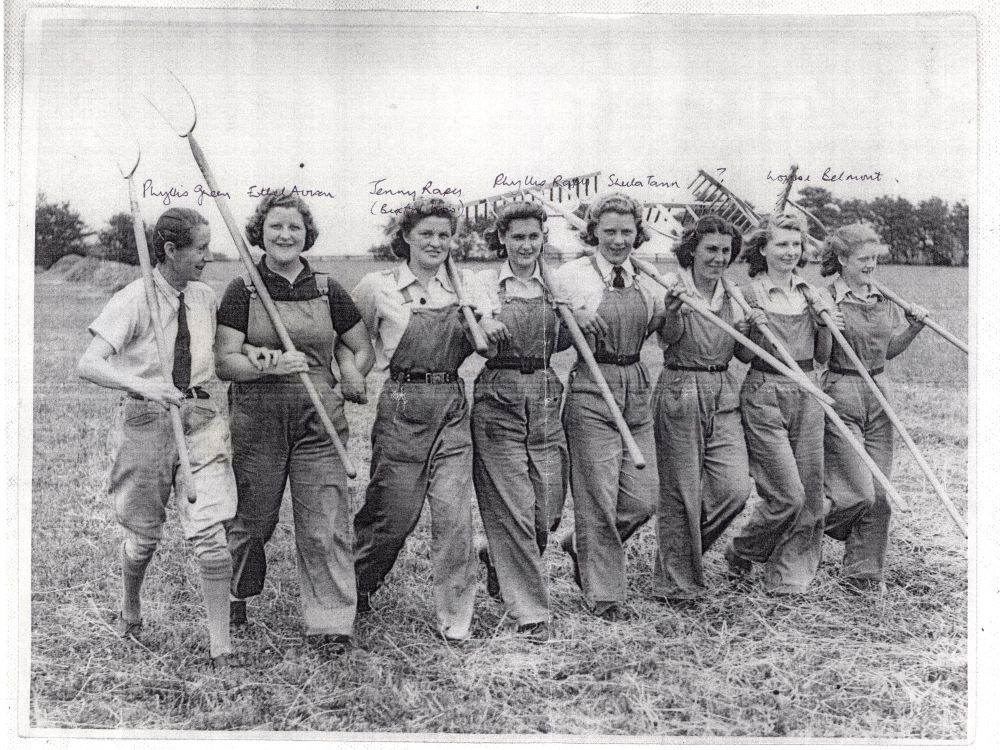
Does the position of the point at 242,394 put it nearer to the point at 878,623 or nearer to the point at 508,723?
the point at 508,723

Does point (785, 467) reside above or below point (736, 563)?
above

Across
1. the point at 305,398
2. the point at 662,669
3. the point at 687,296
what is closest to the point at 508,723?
the point at 662,669

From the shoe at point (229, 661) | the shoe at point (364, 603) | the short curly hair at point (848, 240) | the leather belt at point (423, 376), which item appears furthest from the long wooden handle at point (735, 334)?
the shoe at point (229, 661)

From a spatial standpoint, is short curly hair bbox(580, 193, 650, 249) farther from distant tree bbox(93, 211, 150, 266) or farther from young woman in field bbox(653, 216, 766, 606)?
distant tree bbox(93, 211, 150, 266)

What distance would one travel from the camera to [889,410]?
558 cm

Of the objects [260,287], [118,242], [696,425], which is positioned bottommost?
[696,425]

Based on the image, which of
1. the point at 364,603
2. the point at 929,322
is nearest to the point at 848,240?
the point at 929,322

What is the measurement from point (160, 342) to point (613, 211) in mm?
2424

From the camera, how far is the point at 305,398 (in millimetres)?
5195

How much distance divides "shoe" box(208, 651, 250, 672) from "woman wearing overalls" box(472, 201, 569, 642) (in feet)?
4.51

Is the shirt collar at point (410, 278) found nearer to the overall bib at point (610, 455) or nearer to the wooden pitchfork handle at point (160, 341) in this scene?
the overall bib at point (610, 455)

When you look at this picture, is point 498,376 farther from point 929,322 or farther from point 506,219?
point 929,322

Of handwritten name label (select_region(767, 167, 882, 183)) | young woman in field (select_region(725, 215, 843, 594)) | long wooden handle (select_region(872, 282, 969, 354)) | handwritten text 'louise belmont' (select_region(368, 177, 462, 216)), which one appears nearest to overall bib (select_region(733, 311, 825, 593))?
young woman in field (select_region(725, 215, 843, 594))

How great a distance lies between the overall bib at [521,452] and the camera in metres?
5.29
